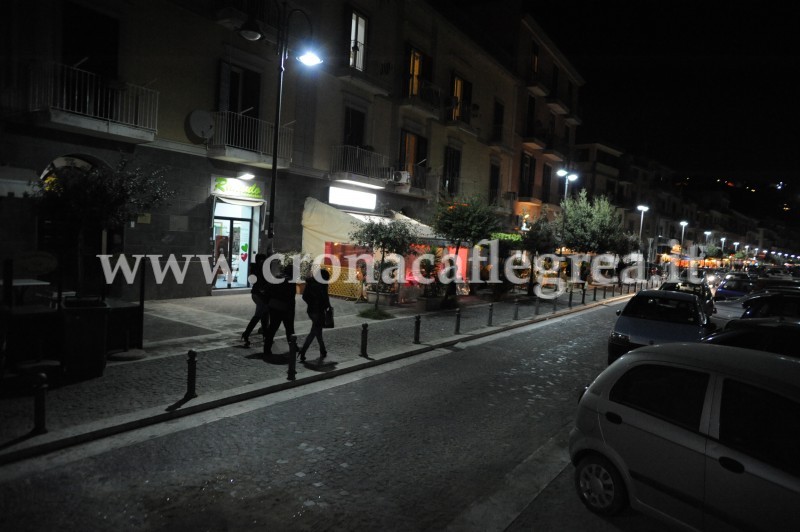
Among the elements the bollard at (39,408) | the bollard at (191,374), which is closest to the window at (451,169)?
the bollard at (191,374)

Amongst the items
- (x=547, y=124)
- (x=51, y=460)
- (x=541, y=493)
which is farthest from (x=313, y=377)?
(x=547, y=124)

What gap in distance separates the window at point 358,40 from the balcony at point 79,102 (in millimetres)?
9080

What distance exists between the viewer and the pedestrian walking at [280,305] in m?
8.84

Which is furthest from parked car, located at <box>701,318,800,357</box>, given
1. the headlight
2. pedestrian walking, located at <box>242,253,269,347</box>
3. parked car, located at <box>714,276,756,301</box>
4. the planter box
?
parked car, located at <box>714,276,756,301</box>

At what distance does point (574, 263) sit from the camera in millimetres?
31547

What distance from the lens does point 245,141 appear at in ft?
53.7

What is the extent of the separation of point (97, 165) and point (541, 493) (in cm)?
1336

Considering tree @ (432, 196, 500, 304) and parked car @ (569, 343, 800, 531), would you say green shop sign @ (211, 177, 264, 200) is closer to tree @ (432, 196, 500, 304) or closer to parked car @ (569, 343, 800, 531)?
tree @ (432, 196, 500, 304)

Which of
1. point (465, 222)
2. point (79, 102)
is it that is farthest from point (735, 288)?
point (79, 102)

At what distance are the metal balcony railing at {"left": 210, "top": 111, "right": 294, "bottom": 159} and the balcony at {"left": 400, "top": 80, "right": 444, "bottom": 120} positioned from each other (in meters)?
7.61

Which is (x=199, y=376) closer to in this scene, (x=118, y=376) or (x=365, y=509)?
(x=118, y=376)

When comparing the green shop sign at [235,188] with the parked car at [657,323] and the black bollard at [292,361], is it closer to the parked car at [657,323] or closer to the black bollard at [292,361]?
the black bollard at [292,361]

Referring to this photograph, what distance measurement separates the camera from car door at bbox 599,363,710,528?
347 centimetres

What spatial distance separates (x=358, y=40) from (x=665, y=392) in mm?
20472
